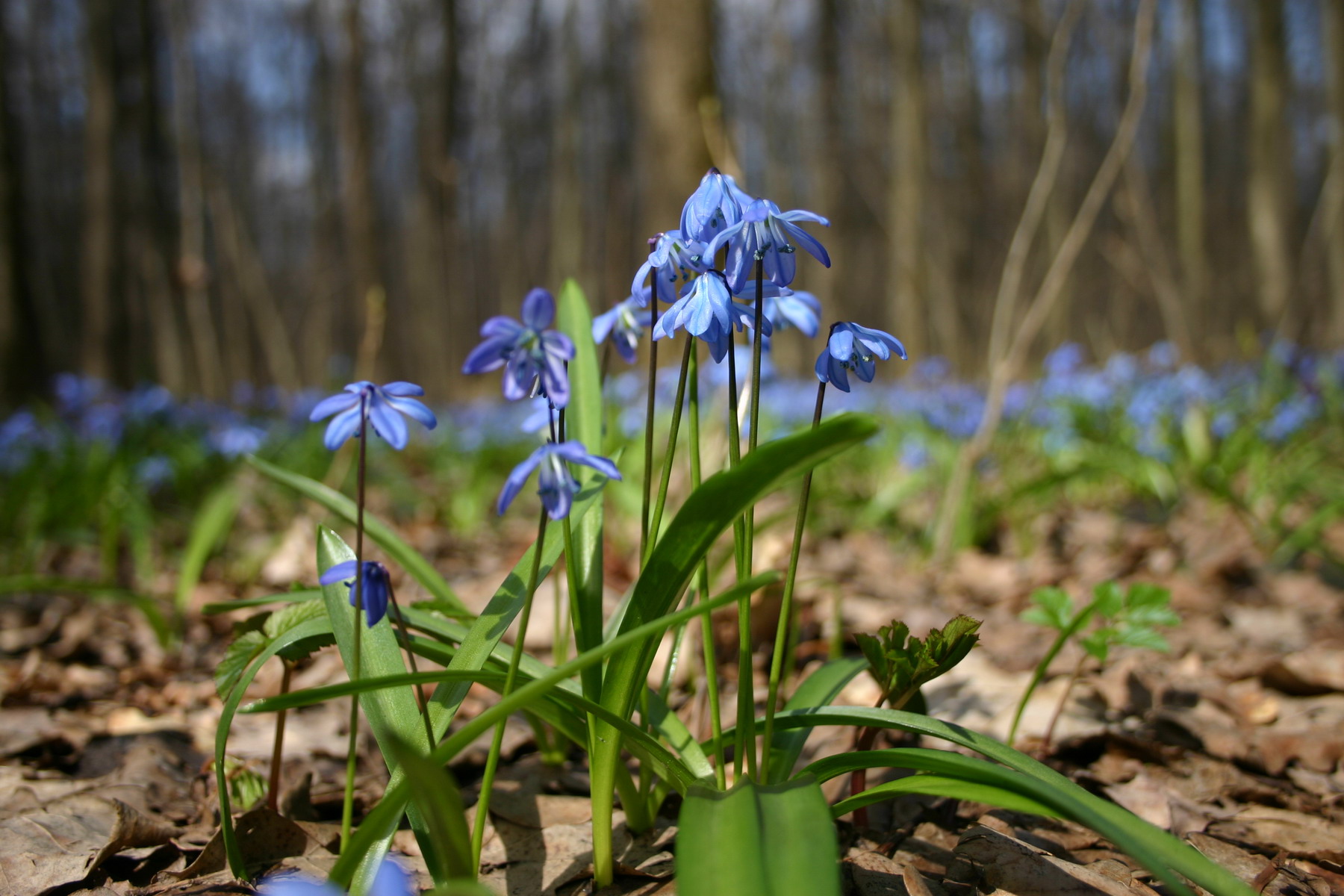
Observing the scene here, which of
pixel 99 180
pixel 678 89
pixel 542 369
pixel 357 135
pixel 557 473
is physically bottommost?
→ pixel 557 473

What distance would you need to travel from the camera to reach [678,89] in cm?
393

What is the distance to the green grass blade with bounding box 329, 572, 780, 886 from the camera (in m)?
0.79

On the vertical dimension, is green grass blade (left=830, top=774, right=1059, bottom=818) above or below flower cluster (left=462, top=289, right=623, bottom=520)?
below

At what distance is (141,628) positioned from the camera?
2.86m

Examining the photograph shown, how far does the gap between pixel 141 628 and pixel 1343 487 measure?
4.35m

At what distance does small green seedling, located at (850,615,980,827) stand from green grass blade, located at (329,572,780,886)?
0.39 metres

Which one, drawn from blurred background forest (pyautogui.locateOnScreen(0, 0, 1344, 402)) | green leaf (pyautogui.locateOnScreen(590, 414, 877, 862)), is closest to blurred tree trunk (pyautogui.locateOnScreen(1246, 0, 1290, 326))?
blurred background forest (pyautogui.locateOnScreen(0, 0, 1344, 402))

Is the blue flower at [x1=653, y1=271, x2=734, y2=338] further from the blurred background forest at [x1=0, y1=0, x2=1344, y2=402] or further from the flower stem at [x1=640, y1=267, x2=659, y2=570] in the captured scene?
the blurred background forest at [x1=0, y1=0, x2=1344, y2=402]

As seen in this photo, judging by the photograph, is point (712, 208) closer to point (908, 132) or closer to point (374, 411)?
point (374, 411)

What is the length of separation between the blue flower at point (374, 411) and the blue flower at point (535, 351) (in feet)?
0.33

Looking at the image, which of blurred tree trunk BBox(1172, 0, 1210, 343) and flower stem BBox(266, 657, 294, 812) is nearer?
flower stem BBox(266, 657, 294, 812)

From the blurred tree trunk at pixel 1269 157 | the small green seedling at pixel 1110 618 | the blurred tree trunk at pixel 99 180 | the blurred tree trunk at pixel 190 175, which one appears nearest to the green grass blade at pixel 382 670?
the small green seedling at pixel 1110 618

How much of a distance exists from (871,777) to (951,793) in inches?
23.9

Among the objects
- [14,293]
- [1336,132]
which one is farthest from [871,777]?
[1336,132]
